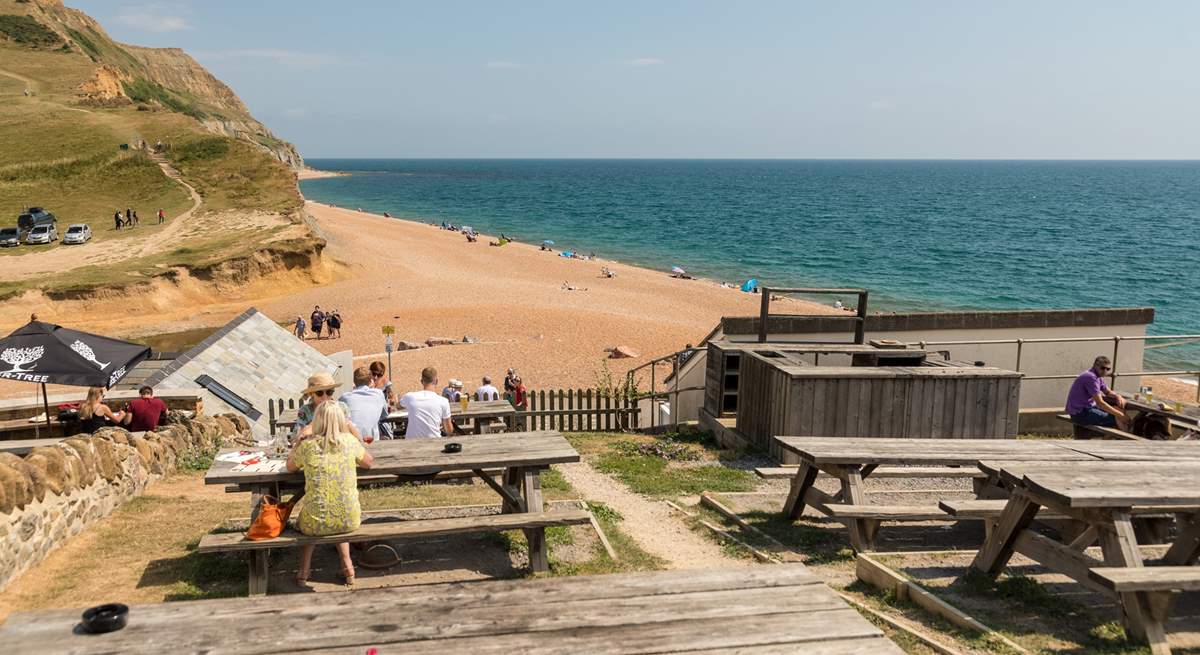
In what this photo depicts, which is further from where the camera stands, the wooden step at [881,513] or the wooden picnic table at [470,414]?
the wooden picnic table at [470,414]

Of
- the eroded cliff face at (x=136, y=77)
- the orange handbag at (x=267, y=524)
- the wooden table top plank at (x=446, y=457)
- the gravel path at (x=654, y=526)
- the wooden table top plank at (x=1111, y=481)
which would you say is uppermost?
the eroded cliff face at (x=136, y=77)

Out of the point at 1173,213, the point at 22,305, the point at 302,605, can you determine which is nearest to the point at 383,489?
the point at 302,605

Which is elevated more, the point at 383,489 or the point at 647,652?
the point at 647,652

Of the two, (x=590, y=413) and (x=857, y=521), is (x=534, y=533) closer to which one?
(x=857, y=521)

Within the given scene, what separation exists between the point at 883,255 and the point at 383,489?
6236 centimetres

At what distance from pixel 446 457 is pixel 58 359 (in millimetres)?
6335

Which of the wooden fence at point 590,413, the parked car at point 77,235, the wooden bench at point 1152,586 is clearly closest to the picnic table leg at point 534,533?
the wooden bench at point 1152,586

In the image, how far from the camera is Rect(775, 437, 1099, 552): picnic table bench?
7469 mm

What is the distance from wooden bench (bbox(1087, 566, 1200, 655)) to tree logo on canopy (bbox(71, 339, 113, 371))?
425 inches

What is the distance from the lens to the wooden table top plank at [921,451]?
755 cm

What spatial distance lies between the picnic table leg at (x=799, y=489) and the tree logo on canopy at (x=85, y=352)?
849cm

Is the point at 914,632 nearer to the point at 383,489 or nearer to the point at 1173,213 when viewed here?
the point at 383,489

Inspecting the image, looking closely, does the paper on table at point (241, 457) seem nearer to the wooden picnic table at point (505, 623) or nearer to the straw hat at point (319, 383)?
the straw hat at point (319, 383)

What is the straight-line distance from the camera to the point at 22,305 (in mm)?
30641
